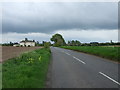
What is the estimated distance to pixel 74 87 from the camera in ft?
24.3

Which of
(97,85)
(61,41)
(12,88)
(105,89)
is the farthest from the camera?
(61,41)

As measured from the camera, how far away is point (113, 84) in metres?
8.00

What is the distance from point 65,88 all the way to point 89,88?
103 cm

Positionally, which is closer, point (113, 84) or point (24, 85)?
point (24, 85)

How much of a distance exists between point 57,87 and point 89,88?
1382 mm

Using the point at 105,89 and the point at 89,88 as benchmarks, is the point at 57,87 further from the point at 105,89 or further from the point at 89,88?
the point at 105,89

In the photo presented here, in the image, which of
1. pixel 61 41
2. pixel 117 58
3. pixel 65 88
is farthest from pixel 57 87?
pixel 61 41

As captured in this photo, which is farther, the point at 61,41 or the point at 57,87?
the point at 61,41

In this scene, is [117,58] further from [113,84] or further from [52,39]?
[52,39]

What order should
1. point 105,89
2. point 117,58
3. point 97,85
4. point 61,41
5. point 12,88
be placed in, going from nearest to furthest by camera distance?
point 12,88 → point 105,89 → point 97,85 → point 117,58 → point 61,41

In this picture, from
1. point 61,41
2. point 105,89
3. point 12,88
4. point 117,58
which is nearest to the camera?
point 12,88

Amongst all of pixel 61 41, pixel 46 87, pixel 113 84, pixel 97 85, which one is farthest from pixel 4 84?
pixel 61 41

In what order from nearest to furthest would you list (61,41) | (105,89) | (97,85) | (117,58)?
1. (105,89)
2. (97,85)
3. (117,58)
4. (61,41)

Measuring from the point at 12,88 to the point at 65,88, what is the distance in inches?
86.6
